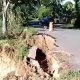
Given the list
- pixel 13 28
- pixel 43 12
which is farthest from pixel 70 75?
pixel 43 12

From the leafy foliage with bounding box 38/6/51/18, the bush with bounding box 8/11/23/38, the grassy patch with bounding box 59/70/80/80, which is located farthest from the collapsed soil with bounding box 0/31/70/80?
the leafy foliage with bounding box 38/6/51/18

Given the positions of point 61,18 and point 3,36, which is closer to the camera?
point 3,36

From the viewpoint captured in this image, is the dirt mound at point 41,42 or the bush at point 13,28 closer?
the dirt mound at point 41,42

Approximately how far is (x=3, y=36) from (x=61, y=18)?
51.9 meters

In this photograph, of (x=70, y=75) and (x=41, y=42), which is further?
(x=41, y=42)

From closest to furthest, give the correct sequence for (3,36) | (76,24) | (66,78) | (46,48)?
(66,78), (46,48), (3,36), (76,24)

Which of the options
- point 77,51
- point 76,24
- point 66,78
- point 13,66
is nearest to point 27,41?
point 13,66

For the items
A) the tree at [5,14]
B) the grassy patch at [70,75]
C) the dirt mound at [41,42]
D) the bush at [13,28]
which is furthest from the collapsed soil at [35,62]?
the tree at [5,14]

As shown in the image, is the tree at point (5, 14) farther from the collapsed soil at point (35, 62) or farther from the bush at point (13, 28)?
the collapsed soil at point (35, 62)

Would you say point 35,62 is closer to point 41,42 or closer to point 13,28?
point 41,42

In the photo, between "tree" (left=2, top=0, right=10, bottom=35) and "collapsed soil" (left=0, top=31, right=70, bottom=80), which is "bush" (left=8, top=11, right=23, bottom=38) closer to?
"tree" (left=2, top=0, right=10, bottom=35)

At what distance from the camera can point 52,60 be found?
1688 cm

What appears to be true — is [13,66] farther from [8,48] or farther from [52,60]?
[52,60]

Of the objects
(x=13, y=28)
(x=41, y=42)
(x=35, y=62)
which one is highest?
(x=13, y=28)
